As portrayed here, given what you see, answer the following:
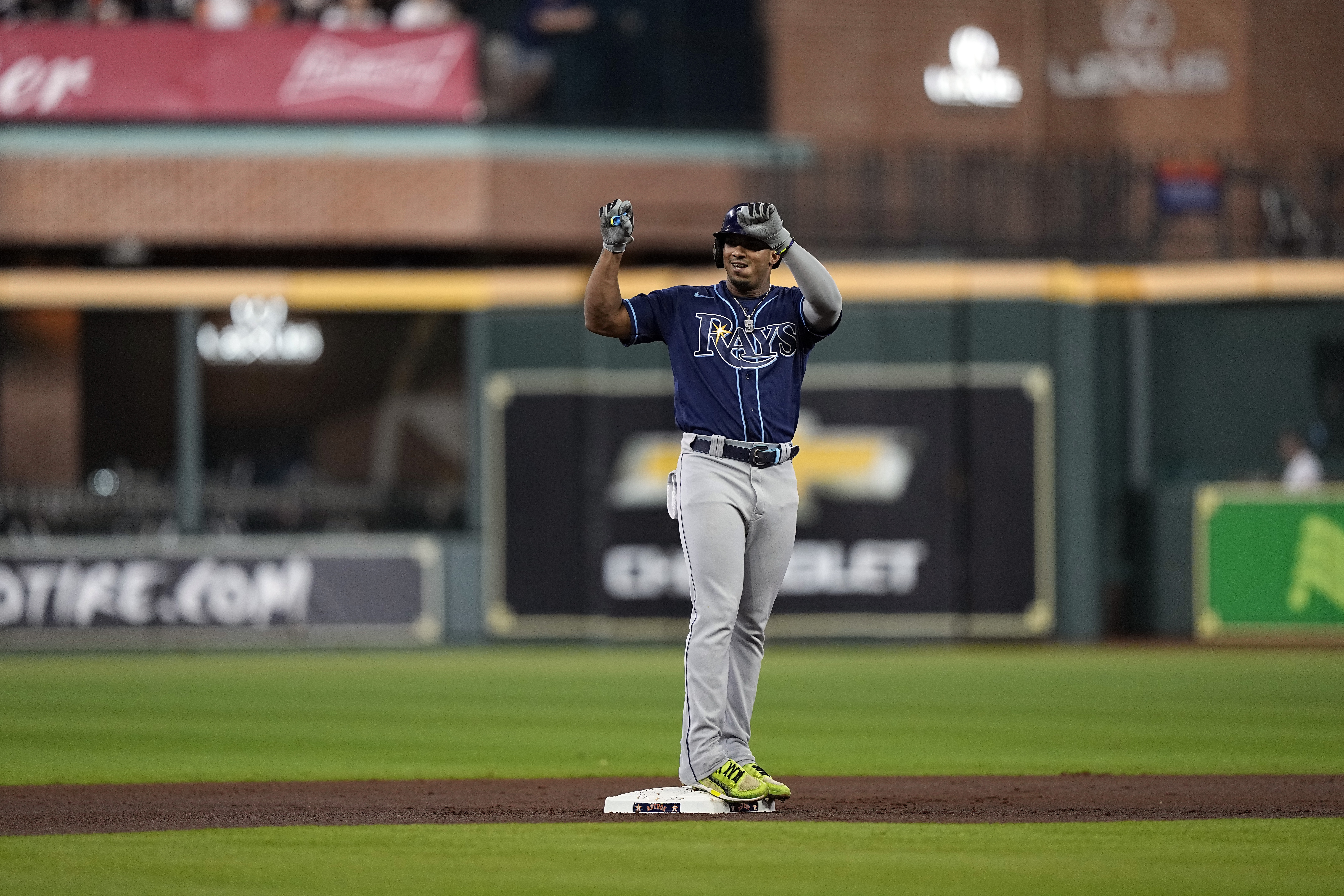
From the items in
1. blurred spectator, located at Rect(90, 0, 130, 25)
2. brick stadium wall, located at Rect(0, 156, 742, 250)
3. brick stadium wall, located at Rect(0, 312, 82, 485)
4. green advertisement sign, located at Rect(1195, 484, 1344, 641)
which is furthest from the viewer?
brick stadium wall, located at Rect(0, 312, 82, 485)

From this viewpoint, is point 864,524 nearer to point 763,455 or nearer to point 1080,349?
point 1080,349

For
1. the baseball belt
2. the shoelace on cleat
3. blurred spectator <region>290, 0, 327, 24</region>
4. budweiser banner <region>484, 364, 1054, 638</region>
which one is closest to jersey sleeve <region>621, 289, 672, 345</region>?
the baseball belt

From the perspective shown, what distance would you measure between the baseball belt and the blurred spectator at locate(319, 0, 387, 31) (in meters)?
13.8

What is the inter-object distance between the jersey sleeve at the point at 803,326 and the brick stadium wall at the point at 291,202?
42.3ft

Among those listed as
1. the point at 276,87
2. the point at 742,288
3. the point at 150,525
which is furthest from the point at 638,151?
the point at 742,288

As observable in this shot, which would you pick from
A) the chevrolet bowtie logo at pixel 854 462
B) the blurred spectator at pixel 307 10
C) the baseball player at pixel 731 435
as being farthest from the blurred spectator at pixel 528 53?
the baseball player at pixel 731 435

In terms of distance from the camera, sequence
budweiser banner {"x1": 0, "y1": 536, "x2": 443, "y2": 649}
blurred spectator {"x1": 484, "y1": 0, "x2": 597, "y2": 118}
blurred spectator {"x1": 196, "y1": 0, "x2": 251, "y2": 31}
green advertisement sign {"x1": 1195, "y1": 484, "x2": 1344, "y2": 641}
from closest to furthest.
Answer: green advertisement sign {"x1": 1195, "y1": 484, "x2": 1344, "y2": 641} < budweiser banner {"x1": 0, "y1": 536, "x2": 443, "y2": 649} < blurred spectator {"x1": 196, "y1": 0, "x2": 251, "y2": 31} < blurred spectator {"x1": 484, "y1": 0, "x2": 597, "y2": 118}

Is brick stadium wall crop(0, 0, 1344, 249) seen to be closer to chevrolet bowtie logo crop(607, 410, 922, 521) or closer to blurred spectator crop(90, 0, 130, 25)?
blurred spectator crop(90, 0, 130, 25)

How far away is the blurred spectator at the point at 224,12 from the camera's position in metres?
21.0

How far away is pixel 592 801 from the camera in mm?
8367

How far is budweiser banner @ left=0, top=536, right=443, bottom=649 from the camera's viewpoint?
20.5 meters

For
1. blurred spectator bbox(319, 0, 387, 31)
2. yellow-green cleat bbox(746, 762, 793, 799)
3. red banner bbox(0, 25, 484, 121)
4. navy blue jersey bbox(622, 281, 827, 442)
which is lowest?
yellow-green cleat bbox(746, 762, 793, 799)

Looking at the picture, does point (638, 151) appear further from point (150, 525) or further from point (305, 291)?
point (150, 525)

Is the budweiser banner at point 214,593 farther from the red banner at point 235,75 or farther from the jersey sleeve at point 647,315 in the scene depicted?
the jersey sleeve at point 647,315
